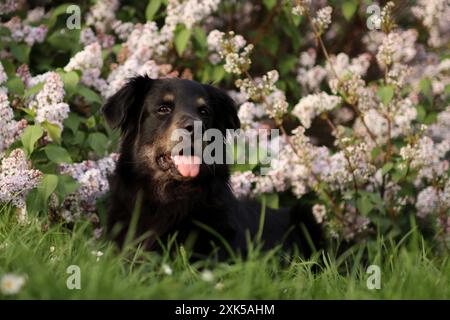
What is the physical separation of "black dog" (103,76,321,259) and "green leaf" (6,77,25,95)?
1.05 metres

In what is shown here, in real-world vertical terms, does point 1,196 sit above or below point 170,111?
below

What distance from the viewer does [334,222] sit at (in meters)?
5.46

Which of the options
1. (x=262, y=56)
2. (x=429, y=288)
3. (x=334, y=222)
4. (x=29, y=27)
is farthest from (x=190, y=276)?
(x=262, y=56)

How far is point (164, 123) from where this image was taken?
4129 mm

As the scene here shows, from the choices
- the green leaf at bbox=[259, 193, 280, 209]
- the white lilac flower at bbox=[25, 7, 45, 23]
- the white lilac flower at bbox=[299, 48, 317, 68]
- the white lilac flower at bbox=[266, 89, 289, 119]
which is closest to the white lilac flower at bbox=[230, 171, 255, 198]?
the green leaf at bbox=[259, 193, 280, 209]

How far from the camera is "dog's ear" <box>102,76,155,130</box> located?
4.26 meters

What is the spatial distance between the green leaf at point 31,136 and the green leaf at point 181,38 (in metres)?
1.48

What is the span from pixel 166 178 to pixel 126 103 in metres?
0.53

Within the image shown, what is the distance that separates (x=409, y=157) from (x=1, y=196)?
285 centimetres

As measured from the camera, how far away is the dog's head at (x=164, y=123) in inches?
158
